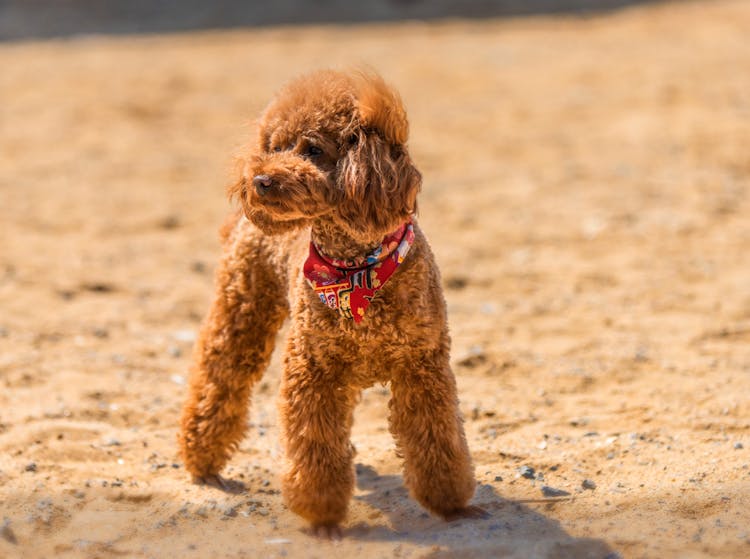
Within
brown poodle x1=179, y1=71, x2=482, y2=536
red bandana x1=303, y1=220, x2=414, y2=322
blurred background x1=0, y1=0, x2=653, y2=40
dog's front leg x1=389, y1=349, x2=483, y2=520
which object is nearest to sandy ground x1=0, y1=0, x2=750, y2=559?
dog's front leg x1=389, y1=349, x2=483, y2=520

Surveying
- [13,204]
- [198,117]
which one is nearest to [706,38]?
[198,117]

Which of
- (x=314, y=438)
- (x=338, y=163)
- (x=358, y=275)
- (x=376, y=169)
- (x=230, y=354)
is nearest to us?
(x=376, y=169)

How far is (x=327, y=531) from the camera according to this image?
3.66 meters

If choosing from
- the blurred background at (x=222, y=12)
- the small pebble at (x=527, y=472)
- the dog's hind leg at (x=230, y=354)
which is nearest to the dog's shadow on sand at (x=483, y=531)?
the small pebble at (x=527, y=472)

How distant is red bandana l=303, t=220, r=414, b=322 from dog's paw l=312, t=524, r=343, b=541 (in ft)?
2.65

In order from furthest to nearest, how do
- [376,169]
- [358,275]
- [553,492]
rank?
[553,492] → [358,275] → [376,169]

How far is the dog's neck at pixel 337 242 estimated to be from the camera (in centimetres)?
332

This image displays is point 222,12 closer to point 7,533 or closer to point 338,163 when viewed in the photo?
point 7,533

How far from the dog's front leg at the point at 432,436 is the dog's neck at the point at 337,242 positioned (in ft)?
1.43

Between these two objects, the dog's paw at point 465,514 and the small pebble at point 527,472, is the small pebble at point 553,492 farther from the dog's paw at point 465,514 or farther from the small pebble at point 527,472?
the dog's paw at point 465,514

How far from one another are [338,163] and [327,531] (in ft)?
4.42

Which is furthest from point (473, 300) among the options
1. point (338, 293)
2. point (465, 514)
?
point (338, 293)

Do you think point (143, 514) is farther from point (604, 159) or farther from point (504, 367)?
point (604, 159)

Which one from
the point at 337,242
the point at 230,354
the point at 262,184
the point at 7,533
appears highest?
the point at 262,184
